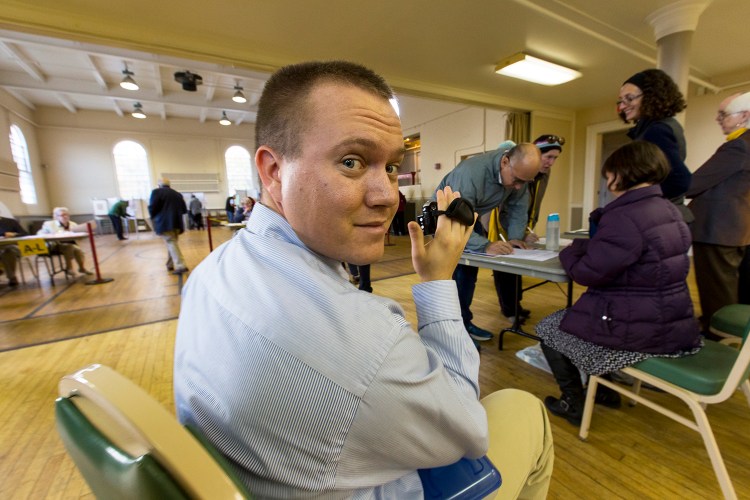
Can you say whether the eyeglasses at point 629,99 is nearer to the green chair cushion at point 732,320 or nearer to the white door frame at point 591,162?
the green chair cushion at point 732,320

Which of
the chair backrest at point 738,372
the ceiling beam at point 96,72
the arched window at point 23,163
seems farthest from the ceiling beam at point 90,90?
the chair backrest at point 738,372

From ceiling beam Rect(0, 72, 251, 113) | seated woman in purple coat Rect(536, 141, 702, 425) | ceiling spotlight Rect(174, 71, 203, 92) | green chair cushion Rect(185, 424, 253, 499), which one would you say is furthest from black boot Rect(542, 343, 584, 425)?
ceiling beam Rect(0, 72, 251, 113)

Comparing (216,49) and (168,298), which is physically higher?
(216,49)

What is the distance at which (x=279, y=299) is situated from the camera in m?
0.43

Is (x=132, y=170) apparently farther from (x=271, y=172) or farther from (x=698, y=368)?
(x=698, y=368)

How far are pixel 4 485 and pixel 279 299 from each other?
179 cm

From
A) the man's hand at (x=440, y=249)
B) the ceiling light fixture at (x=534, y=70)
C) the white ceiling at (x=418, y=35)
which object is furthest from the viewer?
the ceiling light fixture at (x=534, y=70)

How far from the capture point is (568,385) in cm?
153

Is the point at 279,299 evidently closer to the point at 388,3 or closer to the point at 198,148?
the point at 388,3

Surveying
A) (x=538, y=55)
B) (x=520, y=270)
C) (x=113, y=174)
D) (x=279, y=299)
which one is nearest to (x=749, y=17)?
(x=538, y=55)

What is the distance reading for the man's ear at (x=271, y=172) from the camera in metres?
0.62

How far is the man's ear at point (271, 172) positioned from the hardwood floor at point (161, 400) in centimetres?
141

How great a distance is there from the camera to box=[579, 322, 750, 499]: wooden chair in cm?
100

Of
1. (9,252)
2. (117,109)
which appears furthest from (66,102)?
(9,252)
